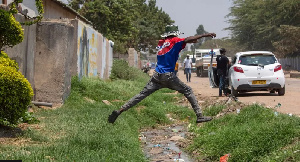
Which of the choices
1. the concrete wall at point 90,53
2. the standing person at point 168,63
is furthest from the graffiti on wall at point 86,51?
the standing person at point 168,63

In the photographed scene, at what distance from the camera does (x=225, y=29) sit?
65.1 metres

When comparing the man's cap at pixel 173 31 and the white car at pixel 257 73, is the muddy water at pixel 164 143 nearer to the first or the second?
the man's cap at pixel 173 31

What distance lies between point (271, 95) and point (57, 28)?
8.11m

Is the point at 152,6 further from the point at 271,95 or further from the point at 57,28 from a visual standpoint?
the point at 57,28

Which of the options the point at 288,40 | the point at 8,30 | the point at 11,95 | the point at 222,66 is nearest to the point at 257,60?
the point at 222,66

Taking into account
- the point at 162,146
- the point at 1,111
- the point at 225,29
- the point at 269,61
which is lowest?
the point at 162,146

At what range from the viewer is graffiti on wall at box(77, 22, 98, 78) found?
14.5m

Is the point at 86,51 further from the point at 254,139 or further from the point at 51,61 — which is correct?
the point at 254,139

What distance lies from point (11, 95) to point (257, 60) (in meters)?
10.1

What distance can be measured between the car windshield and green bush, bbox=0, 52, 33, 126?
9586 millimetres

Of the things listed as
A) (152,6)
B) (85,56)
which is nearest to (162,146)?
(85,56)

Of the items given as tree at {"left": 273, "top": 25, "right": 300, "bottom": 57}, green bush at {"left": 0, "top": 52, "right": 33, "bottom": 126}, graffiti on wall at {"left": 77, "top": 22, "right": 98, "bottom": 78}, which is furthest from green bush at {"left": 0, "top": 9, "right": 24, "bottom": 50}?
tree at {"left": 273, "top": 25, "right": 300, "bottom": 57}

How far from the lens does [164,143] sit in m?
9.45

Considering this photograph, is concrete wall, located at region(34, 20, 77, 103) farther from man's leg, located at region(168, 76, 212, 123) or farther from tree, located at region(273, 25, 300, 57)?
tree, located at region(273, 25, 300, 57)
